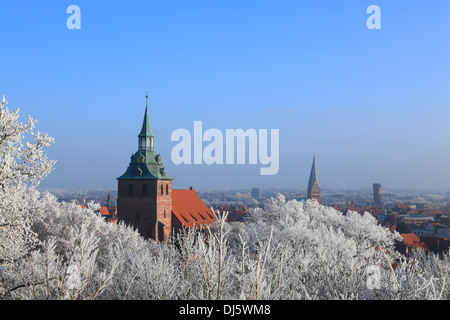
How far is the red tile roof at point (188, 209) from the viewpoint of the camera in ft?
153

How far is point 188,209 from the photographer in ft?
166

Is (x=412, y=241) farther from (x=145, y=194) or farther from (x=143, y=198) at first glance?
(x=143, y=198)

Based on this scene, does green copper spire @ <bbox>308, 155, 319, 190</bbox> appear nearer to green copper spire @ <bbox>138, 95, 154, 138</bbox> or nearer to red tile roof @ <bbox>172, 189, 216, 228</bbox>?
red tile roof @ <bbox>172, 189, 216, 228</bbox>

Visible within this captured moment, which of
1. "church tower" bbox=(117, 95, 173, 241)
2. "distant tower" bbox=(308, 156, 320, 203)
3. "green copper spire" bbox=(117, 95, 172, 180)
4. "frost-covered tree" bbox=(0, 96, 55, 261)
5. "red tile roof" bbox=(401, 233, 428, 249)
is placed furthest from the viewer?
"distant tower" bbox=(308, 156, 320, 203)

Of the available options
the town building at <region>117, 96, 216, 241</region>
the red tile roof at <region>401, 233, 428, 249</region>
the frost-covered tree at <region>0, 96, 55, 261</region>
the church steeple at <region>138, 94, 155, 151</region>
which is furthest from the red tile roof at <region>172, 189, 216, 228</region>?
the frost-covered tree at <region>0, 96, 55, 261</region>

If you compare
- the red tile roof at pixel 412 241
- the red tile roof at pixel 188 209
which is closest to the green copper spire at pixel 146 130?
the red tile roof at pixel 188 209

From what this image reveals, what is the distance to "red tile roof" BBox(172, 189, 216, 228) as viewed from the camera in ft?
153

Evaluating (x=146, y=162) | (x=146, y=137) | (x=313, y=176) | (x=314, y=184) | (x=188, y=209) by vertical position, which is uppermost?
(x=146, y=137)

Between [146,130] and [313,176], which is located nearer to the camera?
[146,130]

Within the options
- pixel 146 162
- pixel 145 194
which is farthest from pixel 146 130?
pixel 145 194

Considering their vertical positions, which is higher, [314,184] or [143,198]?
[143,198]
